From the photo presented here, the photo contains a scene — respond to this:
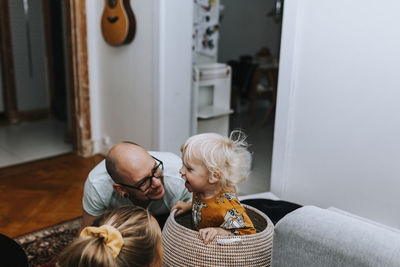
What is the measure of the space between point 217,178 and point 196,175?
0.27 feet

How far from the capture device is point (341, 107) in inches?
82.3

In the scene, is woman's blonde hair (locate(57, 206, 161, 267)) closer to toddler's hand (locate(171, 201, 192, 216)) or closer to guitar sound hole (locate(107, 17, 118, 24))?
toddler's hand (locate(171, 201, 192, 216))

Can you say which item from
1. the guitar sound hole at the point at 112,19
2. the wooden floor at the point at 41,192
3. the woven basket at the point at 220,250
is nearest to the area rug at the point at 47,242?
the wooden floor at the point at 41,192

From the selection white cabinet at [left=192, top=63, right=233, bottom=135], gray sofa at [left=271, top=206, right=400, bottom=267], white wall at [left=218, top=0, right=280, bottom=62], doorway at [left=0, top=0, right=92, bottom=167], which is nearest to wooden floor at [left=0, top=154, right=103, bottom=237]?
doorway at [left=0, top=0, right=92, bottom=167]

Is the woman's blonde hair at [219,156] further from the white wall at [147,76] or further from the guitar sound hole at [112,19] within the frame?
A: the guitar sound hole at [112,19]

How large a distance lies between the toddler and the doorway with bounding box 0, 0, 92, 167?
98.3 inches

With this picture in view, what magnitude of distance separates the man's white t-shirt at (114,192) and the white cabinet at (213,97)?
1606 millimetres

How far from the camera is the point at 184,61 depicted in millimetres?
3186

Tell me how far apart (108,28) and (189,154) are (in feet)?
7.25

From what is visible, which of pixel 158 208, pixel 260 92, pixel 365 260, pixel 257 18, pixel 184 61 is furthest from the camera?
pixel 257 18

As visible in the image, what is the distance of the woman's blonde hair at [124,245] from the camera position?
0.94 meters

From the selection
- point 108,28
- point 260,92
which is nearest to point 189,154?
point 108,28

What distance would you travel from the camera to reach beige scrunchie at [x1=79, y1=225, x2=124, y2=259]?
3.14ft

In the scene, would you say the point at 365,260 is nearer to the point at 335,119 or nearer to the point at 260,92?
the point at 335,119
